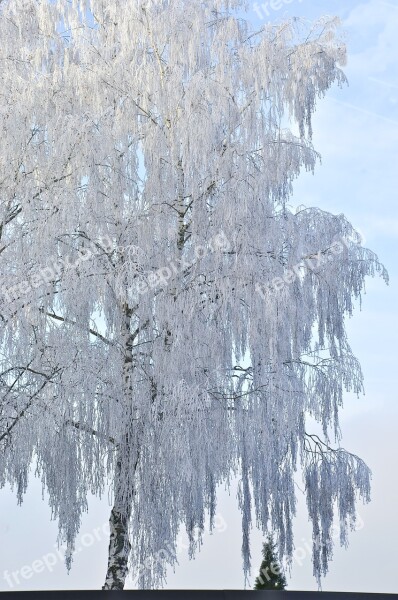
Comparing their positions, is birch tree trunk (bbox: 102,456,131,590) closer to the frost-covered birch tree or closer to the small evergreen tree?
the frost-covered birch tree

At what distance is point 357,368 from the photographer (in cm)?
1166

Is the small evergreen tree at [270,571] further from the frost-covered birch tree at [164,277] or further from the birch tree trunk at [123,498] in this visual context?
the birch tree trunk at [123,498]

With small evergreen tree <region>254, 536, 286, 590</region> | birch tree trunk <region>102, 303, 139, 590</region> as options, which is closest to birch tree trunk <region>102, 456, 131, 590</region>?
birch tree trunk <region>102, 303, 139, 590</region>

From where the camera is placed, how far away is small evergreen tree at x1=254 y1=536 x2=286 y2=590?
11.5m

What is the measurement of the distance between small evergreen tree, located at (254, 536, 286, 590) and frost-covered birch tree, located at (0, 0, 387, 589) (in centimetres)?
49

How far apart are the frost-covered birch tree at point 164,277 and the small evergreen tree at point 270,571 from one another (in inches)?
19.2

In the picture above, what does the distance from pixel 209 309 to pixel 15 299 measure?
2.34m

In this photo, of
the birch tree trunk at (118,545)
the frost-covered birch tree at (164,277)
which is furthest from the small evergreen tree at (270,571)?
the birch tree trunk at (118,545)

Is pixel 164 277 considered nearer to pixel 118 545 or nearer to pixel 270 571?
pixel 118 545

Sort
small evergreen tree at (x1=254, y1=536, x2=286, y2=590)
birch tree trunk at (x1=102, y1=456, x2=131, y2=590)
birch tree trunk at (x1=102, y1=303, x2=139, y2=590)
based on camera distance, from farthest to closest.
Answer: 1. small evergreen tree at (x1=254, y1=536, x2=286, y2=590)
2. birch tree trunk at (x1=102, y1=456, x2=131, y2=590)
3. birch tree trunk at (x1=102, y1=303, x2=139, y2=590)

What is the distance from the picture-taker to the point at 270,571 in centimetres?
1228

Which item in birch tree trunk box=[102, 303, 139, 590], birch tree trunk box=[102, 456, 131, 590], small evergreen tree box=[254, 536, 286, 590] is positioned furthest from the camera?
small evergreen tree box=[254, 536, 286, 590]

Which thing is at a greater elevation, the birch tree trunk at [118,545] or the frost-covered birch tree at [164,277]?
the frost-covered birch tree at [164,277]

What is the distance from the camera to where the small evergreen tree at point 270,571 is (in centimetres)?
1148
